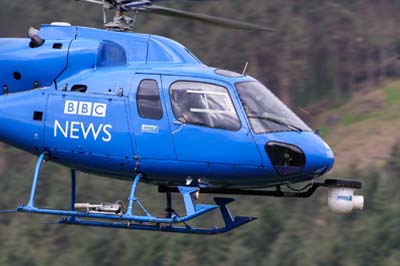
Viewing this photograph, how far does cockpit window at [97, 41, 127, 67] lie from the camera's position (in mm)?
14281

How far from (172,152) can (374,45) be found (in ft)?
194

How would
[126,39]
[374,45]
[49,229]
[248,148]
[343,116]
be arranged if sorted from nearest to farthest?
[248,148], [126,39], [49,229], [343,116], [374,45]

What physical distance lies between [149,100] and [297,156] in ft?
5.84

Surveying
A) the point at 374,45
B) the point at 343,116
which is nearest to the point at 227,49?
the point at 343,116

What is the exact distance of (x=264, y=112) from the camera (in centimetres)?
1353

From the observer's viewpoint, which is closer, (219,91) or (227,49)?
(219,91)

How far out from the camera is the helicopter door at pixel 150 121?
13633mm

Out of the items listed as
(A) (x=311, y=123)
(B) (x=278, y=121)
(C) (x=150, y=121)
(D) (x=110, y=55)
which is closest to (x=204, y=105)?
(C) (x=150, y=121)

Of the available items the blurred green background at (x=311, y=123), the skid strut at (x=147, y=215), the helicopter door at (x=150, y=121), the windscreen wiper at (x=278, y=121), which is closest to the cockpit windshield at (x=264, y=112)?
the windscreen wiper at (x=278, y=121)

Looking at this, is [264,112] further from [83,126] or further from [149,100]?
[83,126]

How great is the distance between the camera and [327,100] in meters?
68.1

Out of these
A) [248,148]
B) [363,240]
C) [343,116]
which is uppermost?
[343,116]

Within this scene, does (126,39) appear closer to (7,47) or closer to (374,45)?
(7,47)

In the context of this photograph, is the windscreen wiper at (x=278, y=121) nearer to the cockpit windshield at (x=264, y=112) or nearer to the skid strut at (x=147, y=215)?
the cockpit windshield at (x=264, y=112)
